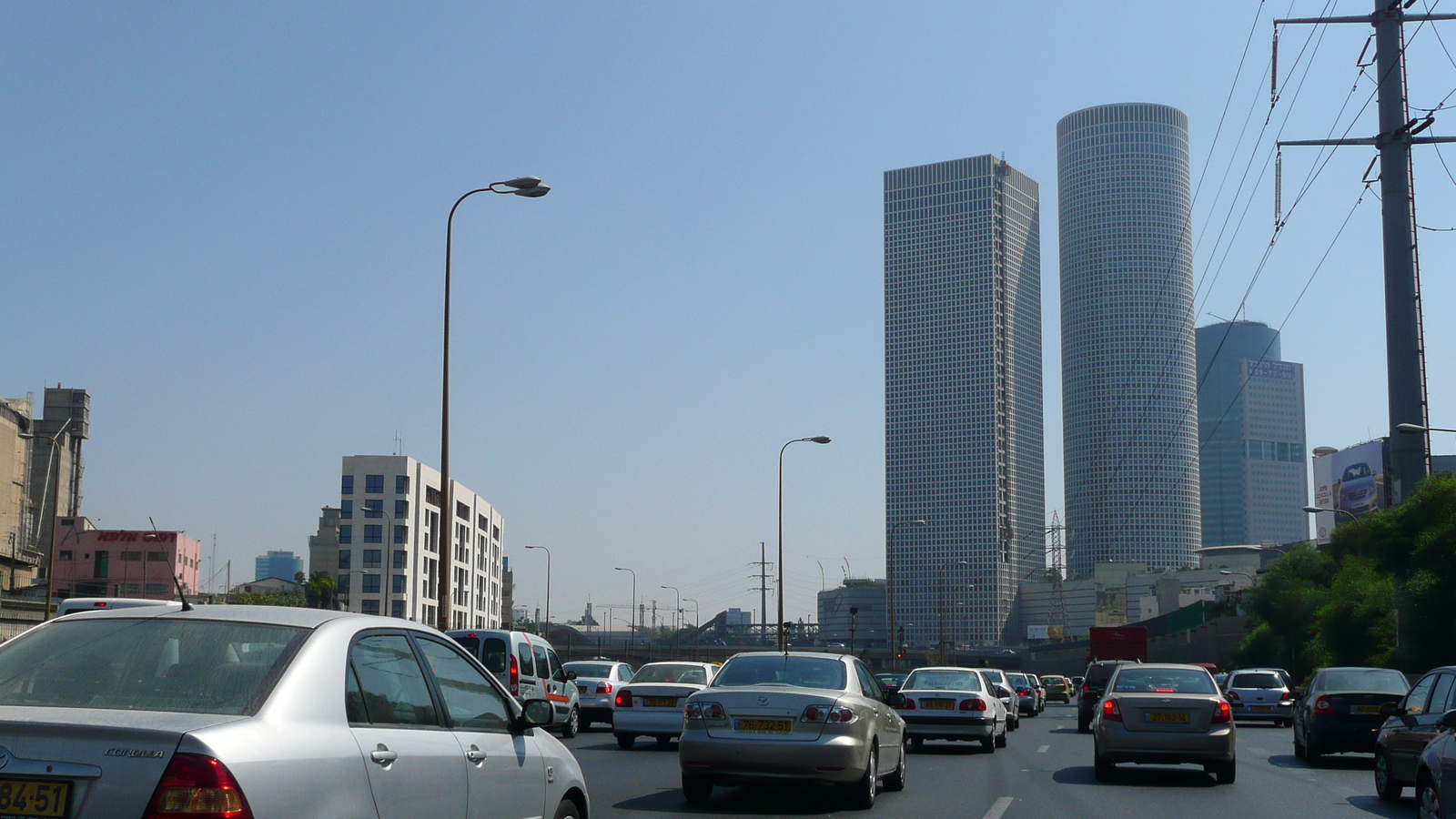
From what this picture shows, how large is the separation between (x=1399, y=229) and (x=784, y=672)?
90.3 ft

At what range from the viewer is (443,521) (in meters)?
27.1

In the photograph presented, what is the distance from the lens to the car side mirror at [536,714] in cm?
682

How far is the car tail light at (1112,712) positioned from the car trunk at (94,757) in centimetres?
1428

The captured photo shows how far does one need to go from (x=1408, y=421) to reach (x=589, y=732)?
22.0 meters

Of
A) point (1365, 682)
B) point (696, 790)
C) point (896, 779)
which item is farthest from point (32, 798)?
point (1365, 682)

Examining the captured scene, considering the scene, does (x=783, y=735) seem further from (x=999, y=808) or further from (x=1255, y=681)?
(x=1255, y=681)

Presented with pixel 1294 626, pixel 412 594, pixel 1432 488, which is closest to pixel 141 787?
pixel 1432 488

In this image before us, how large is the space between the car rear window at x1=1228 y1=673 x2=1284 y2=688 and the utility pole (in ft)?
24.4

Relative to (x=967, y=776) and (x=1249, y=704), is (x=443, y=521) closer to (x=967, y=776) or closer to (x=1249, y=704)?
(x=967, y=776)

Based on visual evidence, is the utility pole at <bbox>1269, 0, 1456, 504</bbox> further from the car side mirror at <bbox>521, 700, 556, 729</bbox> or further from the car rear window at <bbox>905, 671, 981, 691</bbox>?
the car side mirror at <bbox>521, 700, 556, 729</bbox>

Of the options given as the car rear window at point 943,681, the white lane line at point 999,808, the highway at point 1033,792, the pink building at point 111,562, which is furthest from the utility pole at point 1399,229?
the pink building at point 111,562

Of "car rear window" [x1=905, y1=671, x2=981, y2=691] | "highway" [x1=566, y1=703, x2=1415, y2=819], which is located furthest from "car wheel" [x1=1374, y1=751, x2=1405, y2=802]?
"car rear window" [x1=905, y1=671, x2=981, y2=691]

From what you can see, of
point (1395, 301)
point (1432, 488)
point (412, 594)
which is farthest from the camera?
point (412, 594)

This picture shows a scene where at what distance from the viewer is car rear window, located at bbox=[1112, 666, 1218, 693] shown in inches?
678
